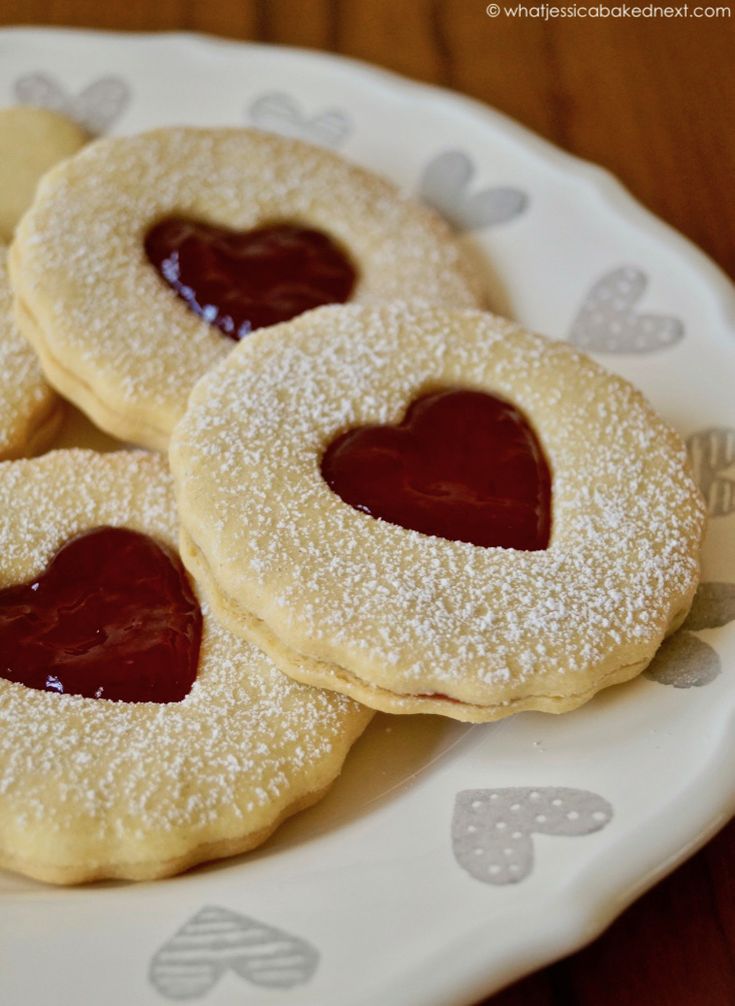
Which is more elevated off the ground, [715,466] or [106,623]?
[715,466]

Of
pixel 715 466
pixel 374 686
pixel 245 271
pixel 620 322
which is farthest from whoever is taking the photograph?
pixel 620 322

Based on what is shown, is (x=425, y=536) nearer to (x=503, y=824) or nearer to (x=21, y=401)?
(x=503, y=824)

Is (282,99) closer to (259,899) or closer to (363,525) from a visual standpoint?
(363,525)

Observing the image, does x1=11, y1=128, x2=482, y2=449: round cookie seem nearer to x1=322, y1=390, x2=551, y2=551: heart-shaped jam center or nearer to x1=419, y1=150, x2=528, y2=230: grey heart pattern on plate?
x1=419, y1=150, x2=528, y2=230: grey heart pattern on plate

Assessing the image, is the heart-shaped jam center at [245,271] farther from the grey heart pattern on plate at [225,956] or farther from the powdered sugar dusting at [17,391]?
the grey heart pattern on plate at [225,956]

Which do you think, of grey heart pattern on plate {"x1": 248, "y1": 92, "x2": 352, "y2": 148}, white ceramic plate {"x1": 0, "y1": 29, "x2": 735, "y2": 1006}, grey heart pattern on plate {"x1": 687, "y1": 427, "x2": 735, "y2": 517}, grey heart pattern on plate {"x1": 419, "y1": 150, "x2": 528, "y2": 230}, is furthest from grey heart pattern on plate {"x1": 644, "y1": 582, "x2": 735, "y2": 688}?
grey heart pattern on plate {"x1": 248, "y1": 92, "x2": 352, "y2": 148}

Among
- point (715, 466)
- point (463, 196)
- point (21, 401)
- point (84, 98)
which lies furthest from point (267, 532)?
point (84, 98)
